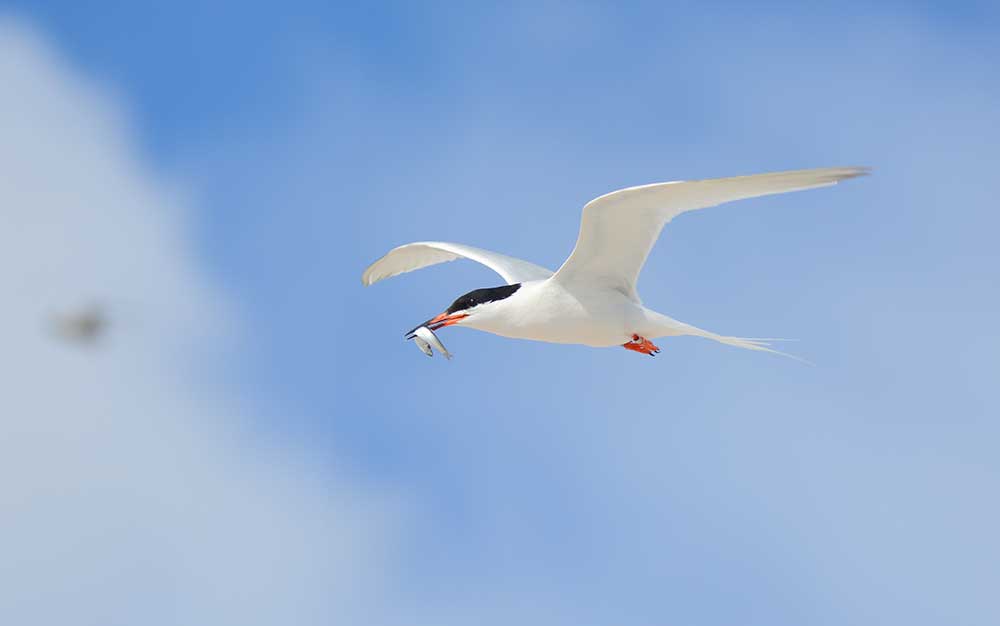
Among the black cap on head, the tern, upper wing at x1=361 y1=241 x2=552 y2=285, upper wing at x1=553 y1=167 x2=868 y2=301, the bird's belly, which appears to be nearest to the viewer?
upper wing at x1=553 y1=167 x2=868 y2=301

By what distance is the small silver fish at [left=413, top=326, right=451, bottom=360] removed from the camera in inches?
424

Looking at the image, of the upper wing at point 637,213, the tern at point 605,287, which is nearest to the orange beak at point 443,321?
the tern at point 605,287

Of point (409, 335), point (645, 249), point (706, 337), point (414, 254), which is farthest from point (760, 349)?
point (414, 254)

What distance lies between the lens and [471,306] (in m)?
10.9

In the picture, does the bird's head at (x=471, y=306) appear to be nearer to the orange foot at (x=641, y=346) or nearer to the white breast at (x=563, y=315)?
the white breast at (x=563, y=315)

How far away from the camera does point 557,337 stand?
414 inches

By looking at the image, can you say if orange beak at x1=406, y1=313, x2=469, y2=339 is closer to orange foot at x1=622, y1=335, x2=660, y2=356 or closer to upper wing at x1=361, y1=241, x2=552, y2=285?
upper wing at x1=361, y1=241, x2=552, y2=285

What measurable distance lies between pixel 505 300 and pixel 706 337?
1.87m

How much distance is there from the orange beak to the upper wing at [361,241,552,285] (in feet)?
2.10

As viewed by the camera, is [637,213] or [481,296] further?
[481,296]

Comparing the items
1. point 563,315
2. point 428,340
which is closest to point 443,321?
point 428,340

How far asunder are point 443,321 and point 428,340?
12.5 inches

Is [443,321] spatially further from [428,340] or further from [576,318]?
[576,318]

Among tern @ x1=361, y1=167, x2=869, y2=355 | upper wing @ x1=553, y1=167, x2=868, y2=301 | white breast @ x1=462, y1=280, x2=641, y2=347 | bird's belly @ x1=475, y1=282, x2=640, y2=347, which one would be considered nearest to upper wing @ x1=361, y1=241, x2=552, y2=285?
tern @ x1=361, y1=167, x2=869, y2=355
